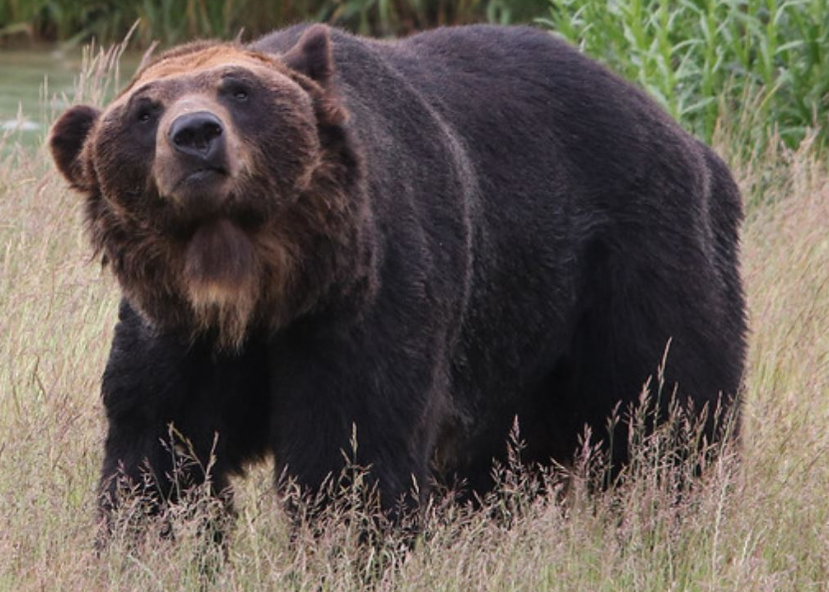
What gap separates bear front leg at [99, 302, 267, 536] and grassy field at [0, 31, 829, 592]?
0.51 feet

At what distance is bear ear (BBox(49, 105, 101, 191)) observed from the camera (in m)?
4.87

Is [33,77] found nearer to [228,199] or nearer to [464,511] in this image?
[464,511]

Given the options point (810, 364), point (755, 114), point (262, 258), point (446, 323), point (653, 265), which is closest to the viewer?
point (262, 258)

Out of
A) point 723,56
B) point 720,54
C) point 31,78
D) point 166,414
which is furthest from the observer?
point 31,78

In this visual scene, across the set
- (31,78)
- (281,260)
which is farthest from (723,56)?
(31,78)

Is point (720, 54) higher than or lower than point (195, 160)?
lower

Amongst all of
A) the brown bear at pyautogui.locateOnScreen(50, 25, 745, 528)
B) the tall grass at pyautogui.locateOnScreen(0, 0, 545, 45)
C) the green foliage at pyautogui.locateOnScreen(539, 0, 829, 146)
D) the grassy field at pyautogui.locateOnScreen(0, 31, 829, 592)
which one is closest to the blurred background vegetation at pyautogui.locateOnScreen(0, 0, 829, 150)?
the green foliage at pyautogui.locateOnScreen(539, 0, 829, 146)

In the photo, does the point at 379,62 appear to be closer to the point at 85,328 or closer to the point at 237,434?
the point at 237,434

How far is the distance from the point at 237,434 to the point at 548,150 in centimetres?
157

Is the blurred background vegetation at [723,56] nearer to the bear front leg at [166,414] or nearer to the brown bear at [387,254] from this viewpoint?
the brown bear at [387,254]

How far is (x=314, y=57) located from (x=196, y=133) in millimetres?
598

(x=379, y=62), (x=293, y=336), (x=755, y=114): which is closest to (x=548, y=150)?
(x=379, y=62)

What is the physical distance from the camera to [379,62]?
5.50 meters

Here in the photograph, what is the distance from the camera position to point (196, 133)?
4.46 metres
